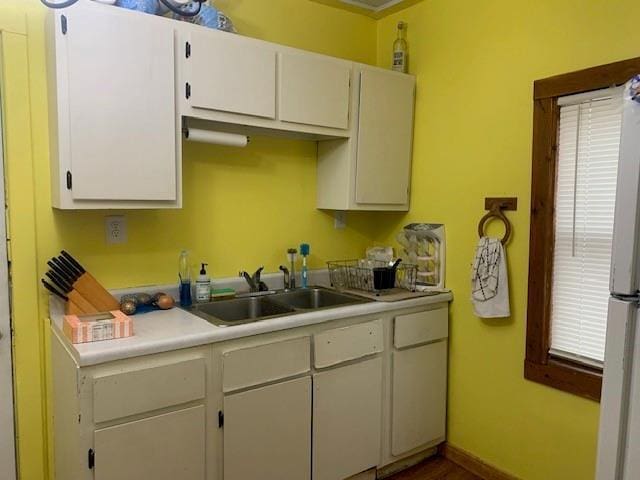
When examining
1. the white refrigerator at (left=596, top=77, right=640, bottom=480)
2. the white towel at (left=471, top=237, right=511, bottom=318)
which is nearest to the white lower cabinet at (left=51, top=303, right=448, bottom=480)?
the white towel at (left=471, top=237, right=511, bottom=318)

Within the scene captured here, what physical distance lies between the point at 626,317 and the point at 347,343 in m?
1.34

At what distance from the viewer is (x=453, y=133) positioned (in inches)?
104

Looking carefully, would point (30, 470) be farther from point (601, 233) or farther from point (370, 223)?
point (601, 233)

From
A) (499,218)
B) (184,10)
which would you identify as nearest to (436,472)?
(499,218)

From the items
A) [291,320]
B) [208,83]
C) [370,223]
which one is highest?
[208,83]

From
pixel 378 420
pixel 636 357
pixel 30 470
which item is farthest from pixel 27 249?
pixel 636 357

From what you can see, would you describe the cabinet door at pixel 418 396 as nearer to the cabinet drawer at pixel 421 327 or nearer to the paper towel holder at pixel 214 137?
the cabinet drawer at pixel 421 327

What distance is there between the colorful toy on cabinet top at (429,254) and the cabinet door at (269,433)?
101 cm

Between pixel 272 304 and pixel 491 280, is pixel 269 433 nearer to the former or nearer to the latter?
pixel 272 304

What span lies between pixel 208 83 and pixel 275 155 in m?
0.71

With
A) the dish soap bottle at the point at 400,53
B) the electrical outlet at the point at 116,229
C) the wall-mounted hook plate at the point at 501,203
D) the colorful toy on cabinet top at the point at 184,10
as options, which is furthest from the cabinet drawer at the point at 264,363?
the dish soap bottle at the point at 400,53

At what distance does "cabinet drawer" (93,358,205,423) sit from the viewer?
160 centimetres

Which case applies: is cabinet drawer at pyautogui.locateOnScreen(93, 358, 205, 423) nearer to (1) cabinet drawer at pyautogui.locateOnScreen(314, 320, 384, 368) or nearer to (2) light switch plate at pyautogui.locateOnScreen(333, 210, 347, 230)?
(1) cabinet drawer at pyautogui.locateOnScreen(314, 320, 384, 368)

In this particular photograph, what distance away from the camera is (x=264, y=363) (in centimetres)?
196
